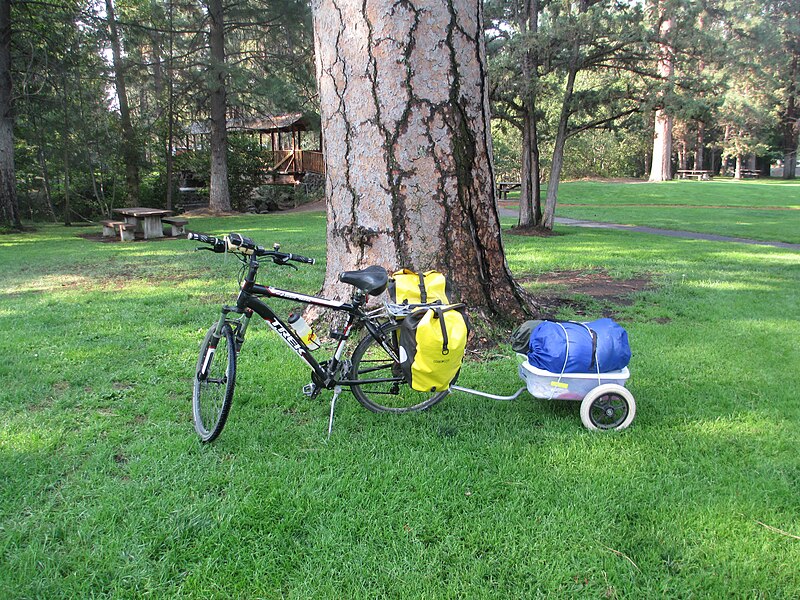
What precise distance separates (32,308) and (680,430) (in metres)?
6.58

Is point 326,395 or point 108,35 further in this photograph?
point 108,35

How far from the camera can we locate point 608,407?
3391mm

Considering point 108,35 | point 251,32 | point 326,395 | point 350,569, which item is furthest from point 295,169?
point 350,569

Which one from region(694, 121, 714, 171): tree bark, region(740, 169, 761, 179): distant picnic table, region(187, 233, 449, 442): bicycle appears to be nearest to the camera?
region(187, 233, 449, 442): bicycle

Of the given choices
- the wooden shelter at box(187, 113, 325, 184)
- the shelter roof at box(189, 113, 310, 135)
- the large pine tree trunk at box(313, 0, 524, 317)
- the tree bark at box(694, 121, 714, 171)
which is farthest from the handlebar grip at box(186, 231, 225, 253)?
the tree bark at box(694, 121, 714, 171)

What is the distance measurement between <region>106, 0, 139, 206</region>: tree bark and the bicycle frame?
15.7 m

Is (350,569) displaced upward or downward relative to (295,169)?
downward

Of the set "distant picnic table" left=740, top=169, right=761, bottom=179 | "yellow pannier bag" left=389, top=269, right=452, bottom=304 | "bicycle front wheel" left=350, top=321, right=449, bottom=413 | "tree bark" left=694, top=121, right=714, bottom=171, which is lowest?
"bicycle front wheel" left=350, top=321, right=449, bottom=413

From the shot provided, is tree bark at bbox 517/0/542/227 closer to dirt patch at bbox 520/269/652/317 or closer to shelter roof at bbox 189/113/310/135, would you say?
dirt patch at bbox 520/269/652/317

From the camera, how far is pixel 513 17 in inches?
533

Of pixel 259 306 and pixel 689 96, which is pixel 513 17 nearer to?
pixel 689 96

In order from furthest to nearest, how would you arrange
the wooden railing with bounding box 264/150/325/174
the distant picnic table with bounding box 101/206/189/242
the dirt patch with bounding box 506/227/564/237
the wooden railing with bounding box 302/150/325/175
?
the wooden railing with bounding box 302/150/325/175 < the wooden railing with bounding box 264/150/325/174 < the distant picnic table with bounding box 101/206/189/242 < the dirt patch with bounding box 506/227/564/237

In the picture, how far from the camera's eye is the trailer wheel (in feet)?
10.9

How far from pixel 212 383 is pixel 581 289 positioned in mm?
5039
